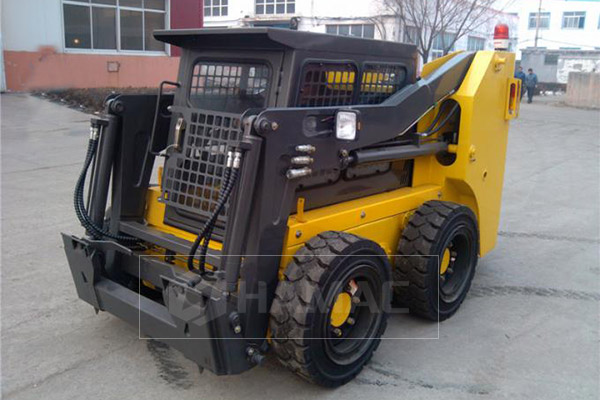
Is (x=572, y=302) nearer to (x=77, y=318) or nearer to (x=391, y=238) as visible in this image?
(x=391, y=238)

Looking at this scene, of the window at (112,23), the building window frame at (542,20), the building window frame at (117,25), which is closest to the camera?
the building window frame at (117,25)

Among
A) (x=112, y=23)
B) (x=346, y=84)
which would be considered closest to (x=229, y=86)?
(x=346, y=84)

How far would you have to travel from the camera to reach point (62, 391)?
3264mm

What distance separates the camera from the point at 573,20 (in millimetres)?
52625

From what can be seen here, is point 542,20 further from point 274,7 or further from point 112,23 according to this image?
point 112,23

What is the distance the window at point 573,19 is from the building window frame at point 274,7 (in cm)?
2970

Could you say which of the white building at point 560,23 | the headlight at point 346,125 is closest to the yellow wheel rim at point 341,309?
the headlight at point 346,125

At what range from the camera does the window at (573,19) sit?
5212 cm

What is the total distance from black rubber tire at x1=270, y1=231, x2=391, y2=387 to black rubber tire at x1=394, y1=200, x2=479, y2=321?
0.75m

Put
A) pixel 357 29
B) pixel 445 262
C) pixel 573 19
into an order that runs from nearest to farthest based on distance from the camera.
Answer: pixel 445 262 < pixel 357 29 < pixel 573 19

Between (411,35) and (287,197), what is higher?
(411,35)

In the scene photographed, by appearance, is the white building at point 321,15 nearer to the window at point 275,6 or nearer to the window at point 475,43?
the window at point 275,6

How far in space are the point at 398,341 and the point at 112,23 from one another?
52.8 feet

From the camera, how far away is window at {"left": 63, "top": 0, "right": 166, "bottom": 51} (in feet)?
53.8
